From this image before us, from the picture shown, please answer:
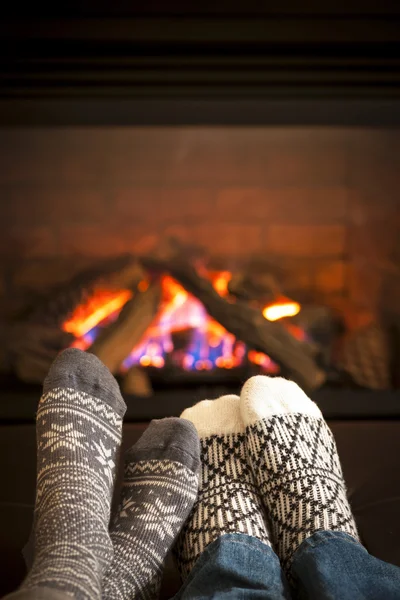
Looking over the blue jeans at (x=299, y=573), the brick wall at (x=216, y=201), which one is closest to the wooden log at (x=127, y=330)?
the brick wall at (x=216, y=201)

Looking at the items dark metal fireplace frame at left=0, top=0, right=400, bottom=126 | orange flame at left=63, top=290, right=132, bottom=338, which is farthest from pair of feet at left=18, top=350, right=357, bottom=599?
dark metal fireplace frame at left=0, top=0, right=400, bottom=126

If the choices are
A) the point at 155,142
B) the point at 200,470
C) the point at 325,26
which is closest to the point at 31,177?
the point at 155,142

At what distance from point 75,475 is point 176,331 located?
2.16 feet

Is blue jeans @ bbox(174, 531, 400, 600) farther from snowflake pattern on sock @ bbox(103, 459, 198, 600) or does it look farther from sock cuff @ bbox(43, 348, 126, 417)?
sock cuff @ bbox(43, 348, 126, 417)

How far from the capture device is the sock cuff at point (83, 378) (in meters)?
1.01

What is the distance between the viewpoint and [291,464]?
3.27ft

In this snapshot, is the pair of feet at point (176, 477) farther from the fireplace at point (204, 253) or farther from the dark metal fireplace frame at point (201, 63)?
the dark metal fireplace frame at point (201, 63)

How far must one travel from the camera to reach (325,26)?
4.32ft

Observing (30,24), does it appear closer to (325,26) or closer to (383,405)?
(325,26)

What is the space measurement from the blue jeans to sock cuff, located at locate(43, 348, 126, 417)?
30 centimetres

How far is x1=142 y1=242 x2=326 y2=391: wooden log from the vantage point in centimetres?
147

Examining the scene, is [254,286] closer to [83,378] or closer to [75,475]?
[83,378]

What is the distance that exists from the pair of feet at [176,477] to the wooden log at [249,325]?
0.30 meters

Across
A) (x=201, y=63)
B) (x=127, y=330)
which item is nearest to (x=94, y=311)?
(x=127, y=330)
